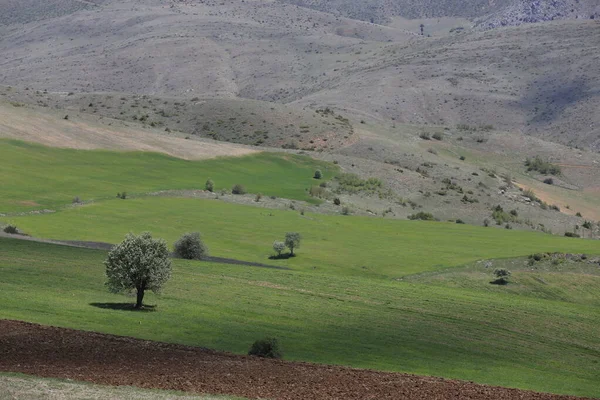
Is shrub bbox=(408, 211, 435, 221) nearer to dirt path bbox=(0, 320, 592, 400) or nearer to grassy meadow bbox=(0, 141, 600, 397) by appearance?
grassy meadow bbox=(0, 141, 600, 397)

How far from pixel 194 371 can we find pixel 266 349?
5746 millimetres

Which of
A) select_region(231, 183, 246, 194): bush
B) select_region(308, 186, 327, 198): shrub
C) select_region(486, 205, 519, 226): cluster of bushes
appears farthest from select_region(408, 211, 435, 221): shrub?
select_region(231, 183, 246, 194): bush

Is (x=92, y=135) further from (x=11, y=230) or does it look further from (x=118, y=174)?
(x=11, y=230)

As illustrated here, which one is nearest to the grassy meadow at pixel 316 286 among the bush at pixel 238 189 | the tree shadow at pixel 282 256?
the tree shadow at pixel 282 256

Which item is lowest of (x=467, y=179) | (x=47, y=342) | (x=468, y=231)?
(x=47, y=342)

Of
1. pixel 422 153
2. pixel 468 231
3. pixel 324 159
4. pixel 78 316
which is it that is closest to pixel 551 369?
pixel 78 316

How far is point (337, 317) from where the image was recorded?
53.6 meters

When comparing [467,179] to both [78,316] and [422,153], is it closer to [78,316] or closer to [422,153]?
[422,153]

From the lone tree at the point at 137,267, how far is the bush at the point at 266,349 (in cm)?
1080

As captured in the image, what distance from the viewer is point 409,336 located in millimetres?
50969

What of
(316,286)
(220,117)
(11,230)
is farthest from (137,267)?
(220,117)

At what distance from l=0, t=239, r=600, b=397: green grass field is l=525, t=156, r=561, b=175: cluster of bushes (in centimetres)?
9637

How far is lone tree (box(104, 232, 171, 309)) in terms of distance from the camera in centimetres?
5084

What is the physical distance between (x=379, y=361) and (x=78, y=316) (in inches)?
521
